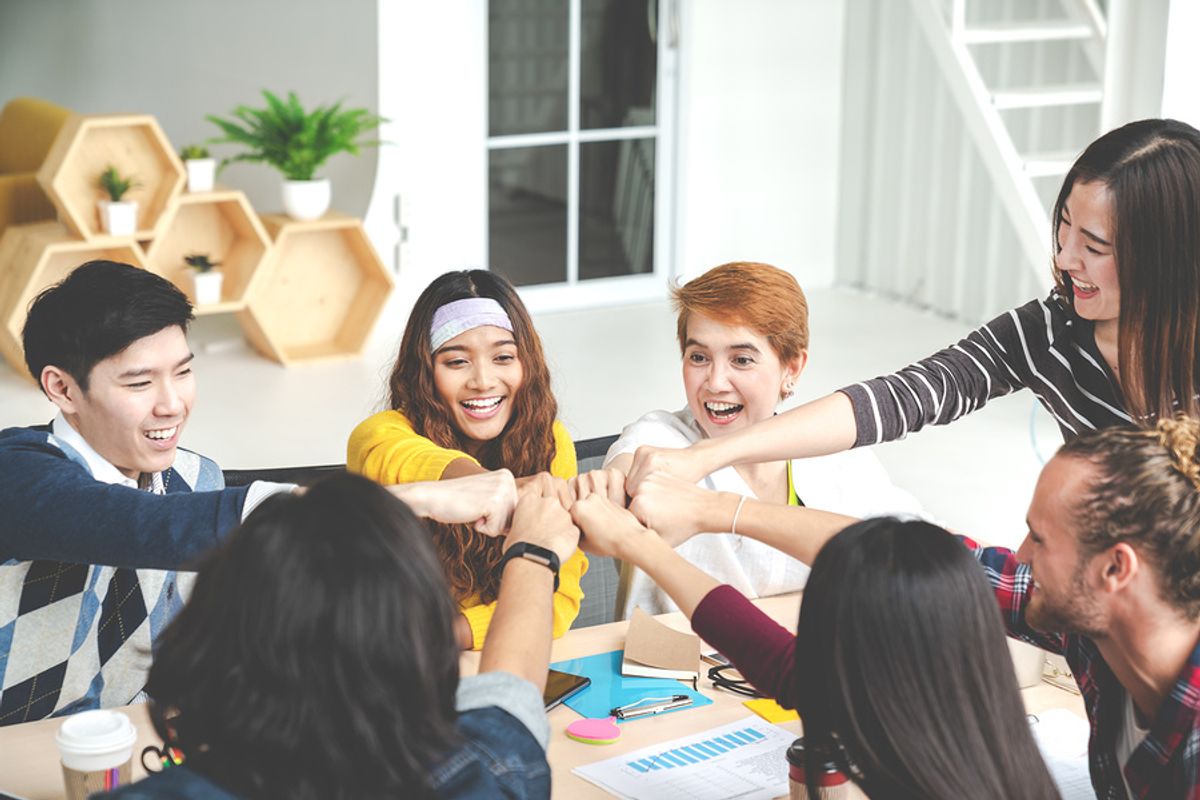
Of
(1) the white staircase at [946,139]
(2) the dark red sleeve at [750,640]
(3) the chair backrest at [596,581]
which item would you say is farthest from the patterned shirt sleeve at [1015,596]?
(1) the white staircase at [946,139]

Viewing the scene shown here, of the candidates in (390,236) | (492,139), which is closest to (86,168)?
(390,236)

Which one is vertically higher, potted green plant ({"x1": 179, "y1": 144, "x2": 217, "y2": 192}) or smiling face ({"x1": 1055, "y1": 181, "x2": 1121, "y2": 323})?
smiling face ({"x1": 1055, "y1": 181, "x2": 1121, "y2": 323})

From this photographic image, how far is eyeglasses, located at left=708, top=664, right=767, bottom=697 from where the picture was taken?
2.15 m

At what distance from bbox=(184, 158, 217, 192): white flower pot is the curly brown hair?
4.89 meters

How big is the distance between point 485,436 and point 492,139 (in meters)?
4.43

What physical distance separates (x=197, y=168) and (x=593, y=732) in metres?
4.44

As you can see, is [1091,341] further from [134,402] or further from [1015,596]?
[134,402]

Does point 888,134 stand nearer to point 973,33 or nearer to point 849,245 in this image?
point 849,245

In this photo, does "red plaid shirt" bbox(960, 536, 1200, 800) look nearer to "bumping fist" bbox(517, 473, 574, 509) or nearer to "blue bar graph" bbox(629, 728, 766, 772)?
"blue bar graph" bbox(629, 728, 766, 772)

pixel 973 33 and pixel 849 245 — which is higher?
pixel 973 33

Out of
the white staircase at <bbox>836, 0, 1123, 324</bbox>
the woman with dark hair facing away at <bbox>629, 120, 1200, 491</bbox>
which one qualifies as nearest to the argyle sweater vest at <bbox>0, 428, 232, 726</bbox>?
the woman with dark hair facing away at <bbox>629, 120, 1200, 491</bbox>

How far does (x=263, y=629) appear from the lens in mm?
1235

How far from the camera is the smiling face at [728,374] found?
2.64 m

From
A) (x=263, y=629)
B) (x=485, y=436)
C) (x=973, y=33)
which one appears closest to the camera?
(x=263, y=629)
